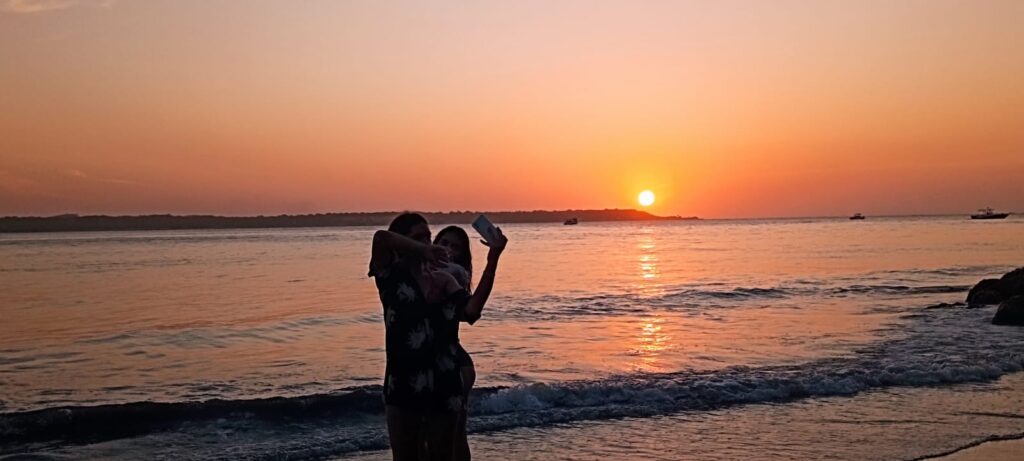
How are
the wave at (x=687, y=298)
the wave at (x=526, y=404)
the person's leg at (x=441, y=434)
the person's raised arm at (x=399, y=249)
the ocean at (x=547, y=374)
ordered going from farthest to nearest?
the wave at (x=687, y=298)
the wave at (x=526, y=404)
the ocean at (x=547, y=374)
the person's leg at (x=441, y=434)
the person's raised arm at (x=399, y=249)

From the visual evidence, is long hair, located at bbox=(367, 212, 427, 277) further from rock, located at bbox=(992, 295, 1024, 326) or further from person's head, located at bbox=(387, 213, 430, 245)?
rock, located at bbox=(992, 295, 1024, 326)

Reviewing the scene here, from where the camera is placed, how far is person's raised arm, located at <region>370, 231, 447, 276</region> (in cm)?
457

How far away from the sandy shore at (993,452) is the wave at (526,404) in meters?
3.04

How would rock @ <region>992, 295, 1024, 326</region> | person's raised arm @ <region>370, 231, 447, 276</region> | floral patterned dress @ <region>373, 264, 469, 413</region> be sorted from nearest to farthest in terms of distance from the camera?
person's raised arm @ <region>370, 231, 447, 276</region>
floral patterned dress @ <region>373, 264, 469, 413</region>
rock @ <region>992, 295, 1024, 326</region>

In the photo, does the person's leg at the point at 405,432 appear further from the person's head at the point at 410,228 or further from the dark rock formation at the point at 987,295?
the dark rock formation at the point at 987,295

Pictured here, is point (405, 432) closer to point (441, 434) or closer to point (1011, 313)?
point (441, 434)

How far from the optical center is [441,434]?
4.96 meters

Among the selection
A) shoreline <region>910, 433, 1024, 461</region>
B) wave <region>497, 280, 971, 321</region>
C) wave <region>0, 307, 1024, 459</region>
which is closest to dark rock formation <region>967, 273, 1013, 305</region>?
wave <region>497, 280, 971, 321</region>

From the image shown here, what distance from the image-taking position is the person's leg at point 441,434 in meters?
4.93

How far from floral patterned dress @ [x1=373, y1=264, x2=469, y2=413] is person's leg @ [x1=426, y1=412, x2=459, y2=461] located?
5 centimetres

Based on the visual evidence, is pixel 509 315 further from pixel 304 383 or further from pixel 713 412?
pixel 713 412

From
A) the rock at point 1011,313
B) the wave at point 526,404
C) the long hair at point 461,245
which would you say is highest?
the long hair at point 461,245

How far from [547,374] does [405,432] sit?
28.1 ft

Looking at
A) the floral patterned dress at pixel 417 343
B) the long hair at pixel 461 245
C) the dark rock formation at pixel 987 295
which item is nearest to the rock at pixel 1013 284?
the dark rock formation at pixel 987 295
